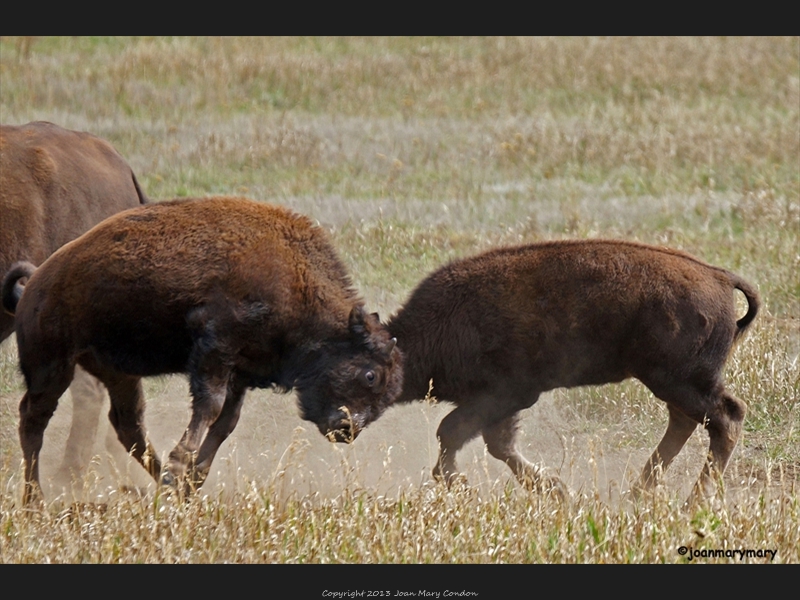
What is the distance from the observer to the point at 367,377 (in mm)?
6906

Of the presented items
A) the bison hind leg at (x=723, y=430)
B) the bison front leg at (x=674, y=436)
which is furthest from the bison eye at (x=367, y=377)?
the bison hind leg at (x=723, y=430)

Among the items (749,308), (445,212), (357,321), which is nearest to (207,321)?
(357,321)

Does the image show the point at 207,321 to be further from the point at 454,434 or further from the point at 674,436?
the point at 674,436

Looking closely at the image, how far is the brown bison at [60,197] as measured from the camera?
773cm

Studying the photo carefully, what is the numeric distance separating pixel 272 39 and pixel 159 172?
29.6 feet

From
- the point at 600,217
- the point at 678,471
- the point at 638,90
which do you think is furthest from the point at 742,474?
the point at 638,90

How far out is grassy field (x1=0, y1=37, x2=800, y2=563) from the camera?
5789mm

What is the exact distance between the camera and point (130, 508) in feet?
19.5

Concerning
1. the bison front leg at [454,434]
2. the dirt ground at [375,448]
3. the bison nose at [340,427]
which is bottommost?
the dirt ground at [375,448]

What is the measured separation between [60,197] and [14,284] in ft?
3.23

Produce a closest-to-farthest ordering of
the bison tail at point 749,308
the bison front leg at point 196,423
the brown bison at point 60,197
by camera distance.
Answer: the bison front leg at point 196,423 → the bison tail at point 749,308 → the brown bison at point 60,197

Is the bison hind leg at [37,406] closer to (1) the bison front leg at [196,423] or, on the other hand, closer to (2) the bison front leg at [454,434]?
(1) the bison front leg at [196,423]

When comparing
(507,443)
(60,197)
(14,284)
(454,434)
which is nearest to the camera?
(14,284)

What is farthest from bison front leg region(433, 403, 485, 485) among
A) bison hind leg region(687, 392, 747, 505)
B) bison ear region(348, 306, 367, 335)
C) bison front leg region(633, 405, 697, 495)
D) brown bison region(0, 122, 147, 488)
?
brown bison region(0, 122, 147, 488)
